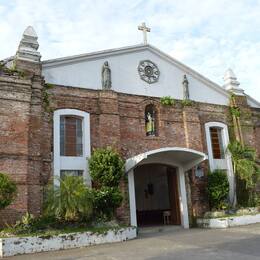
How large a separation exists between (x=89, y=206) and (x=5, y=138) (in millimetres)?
3975

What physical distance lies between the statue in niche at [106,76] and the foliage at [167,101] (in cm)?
270

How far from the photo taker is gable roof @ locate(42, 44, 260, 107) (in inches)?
592

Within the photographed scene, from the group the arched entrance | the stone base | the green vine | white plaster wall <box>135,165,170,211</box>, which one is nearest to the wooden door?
the arched entrance

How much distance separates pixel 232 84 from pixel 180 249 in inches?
475

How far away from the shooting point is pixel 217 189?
15641 millimetres

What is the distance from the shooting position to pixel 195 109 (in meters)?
17.3

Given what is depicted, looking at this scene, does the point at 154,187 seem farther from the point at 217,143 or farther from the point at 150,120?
the point at 150,120

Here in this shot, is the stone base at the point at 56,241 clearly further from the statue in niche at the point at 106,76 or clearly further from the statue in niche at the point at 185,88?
the statue in niche at the point at 185,88

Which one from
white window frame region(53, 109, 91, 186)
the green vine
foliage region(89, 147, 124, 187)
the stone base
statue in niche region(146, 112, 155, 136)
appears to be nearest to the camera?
the stone base

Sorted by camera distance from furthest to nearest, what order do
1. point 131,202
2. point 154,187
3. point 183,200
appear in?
point 154,187, point 183,200, point 131,202

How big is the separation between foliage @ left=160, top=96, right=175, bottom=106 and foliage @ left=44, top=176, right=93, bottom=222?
6.42 m

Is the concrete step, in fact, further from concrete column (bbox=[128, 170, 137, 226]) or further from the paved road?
the paved road

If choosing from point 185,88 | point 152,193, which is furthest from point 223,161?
point 152,193

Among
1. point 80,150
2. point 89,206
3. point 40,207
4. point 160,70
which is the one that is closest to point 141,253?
point 89,206
